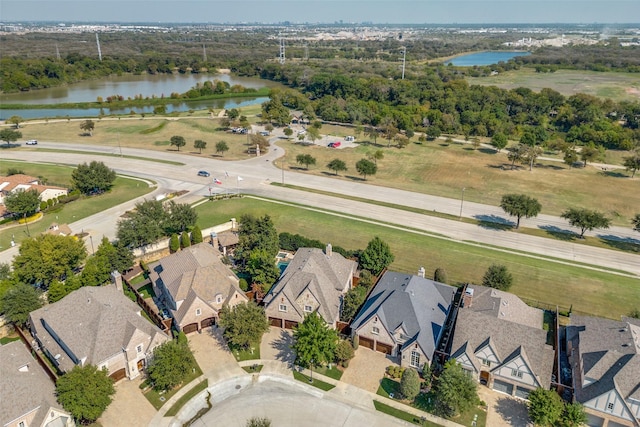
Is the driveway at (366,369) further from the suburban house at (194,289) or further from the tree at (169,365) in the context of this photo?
the tree at (169,365)

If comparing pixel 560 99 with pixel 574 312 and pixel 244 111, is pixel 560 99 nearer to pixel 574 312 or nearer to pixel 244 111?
pixel 244 111

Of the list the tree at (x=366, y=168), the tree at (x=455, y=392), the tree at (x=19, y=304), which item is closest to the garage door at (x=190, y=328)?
the tree at (x=19, y=304)

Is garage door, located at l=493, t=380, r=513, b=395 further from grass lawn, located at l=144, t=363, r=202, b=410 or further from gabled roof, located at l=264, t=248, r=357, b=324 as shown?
grass lawn, located at l=144, t=363, r=202, b=410

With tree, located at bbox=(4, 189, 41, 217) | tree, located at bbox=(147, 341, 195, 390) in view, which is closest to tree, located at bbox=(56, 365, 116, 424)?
tree, located at bbox=(147, 341, 195, 390)

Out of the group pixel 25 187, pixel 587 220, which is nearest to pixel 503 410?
pixel 587 220

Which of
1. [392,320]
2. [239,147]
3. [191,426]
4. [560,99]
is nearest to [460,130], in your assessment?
[560,99]

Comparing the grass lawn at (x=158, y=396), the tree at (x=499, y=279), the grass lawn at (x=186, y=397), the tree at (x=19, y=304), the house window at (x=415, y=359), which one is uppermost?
the tree at (x=19, y=304)
